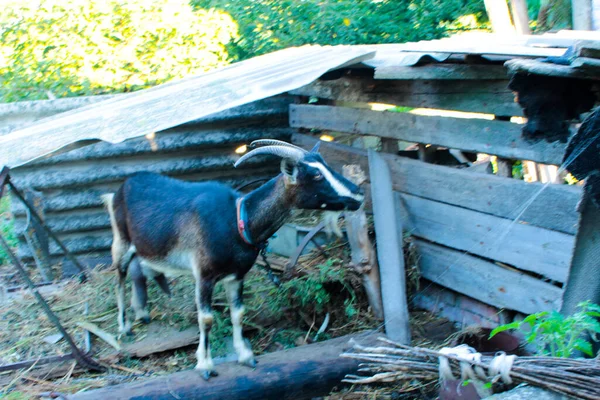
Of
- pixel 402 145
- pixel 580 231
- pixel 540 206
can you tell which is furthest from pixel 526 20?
pixel 580 231

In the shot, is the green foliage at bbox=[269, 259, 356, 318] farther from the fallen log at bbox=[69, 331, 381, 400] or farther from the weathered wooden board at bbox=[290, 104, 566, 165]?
the weathered wooden board at bbox=[290, 104, 566, 165]

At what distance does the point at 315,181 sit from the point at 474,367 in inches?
99.5

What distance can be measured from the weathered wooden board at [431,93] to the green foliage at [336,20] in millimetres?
3322

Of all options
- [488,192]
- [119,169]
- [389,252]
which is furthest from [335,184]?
[119,169]

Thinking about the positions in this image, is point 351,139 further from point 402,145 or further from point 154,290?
point 154,290

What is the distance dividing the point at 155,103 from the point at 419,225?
264cm

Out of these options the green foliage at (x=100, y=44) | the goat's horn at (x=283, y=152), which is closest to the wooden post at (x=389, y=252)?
the goat's horn at (x=283, y=152)

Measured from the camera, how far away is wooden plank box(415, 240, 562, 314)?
4.99m

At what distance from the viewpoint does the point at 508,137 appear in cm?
511

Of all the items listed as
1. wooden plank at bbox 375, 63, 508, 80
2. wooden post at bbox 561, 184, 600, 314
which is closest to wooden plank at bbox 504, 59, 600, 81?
wooden post at bbox 561, 184, 600, 314

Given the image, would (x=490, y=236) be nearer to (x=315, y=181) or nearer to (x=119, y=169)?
(x=315, y=181)

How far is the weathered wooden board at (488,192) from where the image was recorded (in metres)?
4.73

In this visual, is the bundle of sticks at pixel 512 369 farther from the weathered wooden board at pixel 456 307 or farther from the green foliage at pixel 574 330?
the weathered wooden board at pixel 456 307

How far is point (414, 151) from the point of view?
7219 mm
